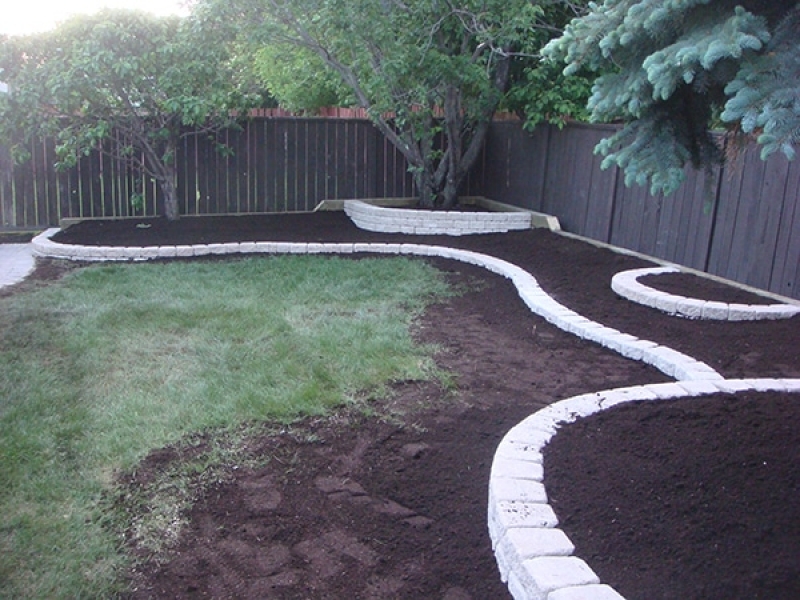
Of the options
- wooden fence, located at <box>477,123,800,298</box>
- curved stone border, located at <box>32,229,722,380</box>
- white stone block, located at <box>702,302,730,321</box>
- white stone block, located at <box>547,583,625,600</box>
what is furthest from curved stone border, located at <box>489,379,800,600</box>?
white stone block, located at <box>702,302,730,321</box>

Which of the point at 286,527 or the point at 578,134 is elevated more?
the point at 578,134

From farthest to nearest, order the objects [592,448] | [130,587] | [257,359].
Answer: [257,359] → [592,448] → [130,587]

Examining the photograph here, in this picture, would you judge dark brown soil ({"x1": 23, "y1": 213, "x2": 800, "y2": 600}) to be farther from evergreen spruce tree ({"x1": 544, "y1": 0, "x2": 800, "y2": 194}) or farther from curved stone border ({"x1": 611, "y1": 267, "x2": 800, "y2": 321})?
evergreen spruce tree ({"x1": 544, "y1": 0, "x2": 800, "y2": 194})

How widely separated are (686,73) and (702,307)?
3.99m

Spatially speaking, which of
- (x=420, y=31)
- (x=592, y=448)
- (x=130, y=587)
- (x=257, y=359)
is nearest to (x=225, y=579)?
(x=130, y=587)

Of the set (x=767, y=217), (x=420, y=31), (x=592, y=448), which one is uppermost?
(x=420, y=31)

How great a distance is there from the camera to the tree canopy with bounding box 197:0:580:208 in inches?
363

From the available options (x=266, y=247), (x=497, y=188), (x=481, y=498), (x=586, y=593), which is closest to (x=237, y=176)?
(x=266, y=247)

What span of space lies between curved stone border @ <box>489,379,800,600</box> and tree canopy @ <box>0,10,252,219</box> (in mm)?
7084

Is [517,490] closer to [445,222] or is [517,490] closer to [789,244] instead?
[789,244]

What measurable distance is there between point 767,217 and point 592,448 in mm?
4424

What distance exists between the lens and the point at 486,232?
10.1 metres

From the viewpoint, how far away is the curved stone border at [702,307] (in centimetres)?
593

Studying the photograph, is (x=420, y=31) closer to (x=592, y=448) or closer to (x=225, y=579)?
(x=592, y=448)
